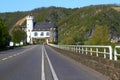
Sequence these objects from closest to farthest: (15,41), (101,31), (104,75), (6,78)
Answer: (6,78)
(104,75)
(101,31)
(15,41)

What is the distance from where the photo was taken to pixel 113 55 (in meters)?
21.2

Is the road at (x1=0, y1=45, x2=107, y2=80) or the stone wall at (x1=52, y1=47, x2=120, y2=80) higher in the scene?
the stone wall at (x1=52, y1=47, x2=120, y2=80)

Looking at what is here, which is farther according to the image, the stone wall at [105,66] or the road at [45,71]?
the road at [45,71]

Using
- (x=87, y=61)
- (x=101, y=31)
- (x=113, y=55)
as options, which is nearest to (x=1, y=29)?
(x=101, y=31)

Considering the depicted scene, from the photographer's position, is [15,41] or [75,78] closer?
[75,78]

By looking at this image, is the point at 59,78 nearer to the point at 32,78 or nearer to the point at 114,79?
the point at 32,78

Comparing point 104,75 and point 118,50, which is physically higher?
point 118,50

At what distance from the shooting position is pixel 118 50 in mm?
20156

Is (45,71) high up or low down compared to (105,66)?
down

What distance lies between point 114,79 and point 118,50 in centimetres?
255

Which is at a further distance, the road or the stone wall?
the road

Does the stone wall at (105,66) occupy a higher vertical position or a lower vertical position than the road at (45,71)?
higher

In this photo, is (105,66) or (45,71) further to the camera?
(45,71)

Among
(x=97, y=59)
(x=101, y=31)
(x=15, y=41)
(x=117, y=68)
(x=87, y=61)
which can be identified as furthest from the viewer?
(x=15, y=41)
